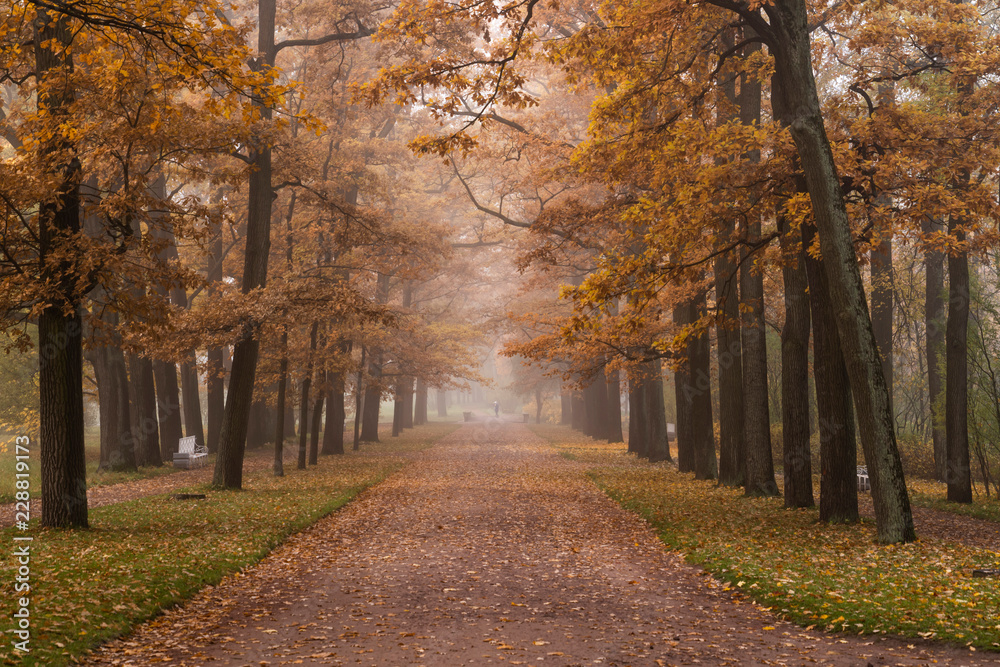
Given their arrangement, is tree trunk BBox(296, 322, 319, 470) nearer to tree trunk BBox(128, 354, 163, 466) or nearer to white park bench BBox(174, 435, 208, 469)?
white park bench BBox(174, 435, 208, 469)

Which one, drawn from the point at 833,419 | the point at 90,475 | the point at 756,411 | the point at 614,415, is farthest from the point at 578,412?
the point at 833,419

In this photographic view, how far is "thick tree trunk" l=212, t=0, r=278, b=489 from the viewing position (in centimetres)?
→ 1564

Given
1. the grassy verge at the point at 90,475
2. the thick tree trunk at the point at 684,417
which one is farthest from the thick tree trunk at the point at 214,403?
the thick tree trunk at the point at 684,417

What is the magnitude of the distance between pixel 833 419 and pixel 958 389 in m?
5.01

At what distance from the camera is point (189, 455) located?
21.0 meters

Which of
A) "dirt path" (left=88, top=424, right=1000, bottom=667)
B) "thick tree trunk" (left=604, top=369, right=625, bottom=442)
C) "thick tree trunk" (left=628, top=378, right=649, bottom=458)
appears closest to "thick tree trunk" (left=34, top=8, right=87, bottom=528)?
"dirt path" (left=88, top=424, right=1000, bottom=667)

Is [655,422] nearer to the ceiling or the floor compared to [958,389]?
nearer to the floor

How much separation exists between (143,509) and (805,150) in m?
11.8

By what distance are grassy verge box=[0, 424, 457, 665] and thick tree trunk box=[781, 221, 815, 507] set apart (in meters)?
8.25

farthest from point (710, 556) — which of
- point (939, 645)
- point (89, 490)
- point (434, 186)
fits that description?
point (434, 186)

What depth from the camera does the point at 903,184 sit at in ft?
37.1

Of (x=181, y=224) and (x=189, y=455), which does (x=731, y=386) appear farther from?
(x=189, y=455)

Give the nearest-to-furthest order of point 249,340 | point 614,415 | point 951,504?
point 951,504 → point 249,340 → point 614,415

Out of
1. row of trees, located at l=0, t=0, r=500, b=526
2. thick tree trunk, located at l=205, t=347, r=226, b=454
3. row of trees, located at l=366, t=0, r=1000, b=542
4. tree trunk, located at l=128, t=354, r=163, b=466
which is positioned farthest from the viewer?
thick tree trunk, located at l=205, t=347, r=226, b=454
